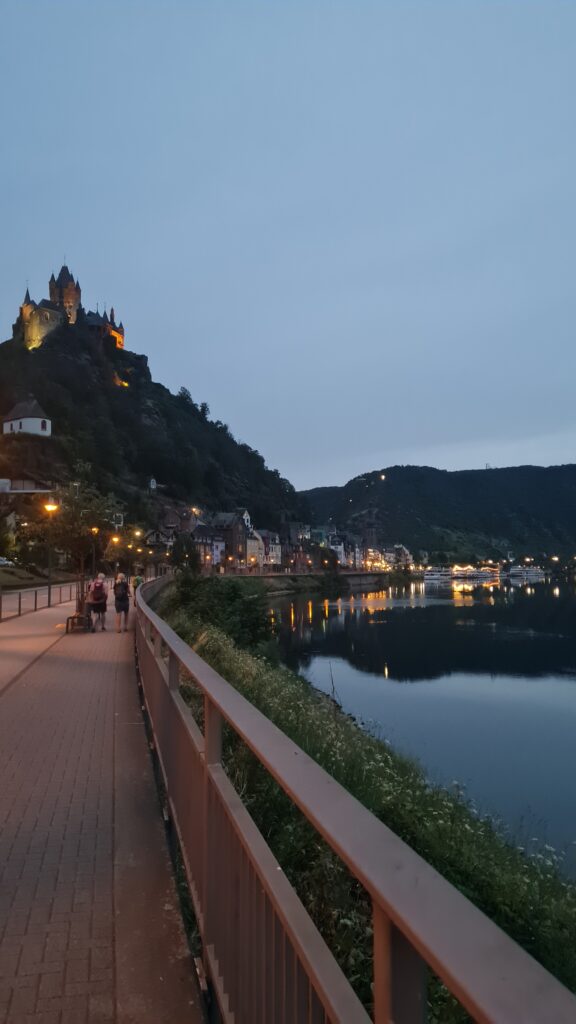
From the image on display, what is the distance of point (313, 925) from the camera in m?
1.76

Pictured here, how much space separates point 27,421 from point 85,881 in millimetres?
100075

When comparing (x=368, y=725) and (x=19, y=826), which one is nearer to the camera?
(x=19, y=826)

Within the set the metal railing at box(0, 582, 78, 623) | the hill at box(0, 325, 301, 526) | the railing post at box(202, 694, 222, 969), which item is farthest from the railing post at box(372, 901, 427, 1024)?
the hill at box(0, 325, 301, 526)

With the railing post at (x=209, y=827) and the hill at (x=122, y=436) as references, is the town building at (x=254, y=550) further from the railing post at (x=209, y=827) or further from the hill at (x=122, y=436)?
the railing post at (x=209, y=827)

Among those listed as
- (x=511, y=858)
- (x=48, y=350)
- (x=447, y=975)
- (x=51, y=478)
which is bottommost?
(x=511, y=858)

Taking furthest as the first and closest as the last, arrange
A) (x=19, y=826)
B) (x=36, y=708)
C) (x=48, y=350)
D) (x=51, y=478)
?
(x=48, y=350) → (x=51, y=478) → (x=36, y=708) → (x=19, y=826)

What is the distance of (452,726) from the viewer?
19.9m

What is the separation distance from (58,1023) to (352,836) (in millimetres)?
2238

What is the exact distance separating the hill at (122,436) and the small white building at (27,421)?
2485 mm

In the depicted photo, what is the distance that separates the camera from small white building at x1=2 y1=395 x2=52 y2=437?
9744 centimetres

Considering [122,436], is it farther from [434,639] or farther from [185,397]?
[434,639]

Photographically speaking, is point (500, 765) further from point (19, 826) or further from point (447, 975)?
point (447, 975)

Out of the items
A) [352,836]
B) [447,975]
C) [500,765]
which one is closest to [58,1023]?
[352,836]

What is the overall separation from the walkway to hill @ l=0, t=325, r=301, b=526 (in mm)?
81196
